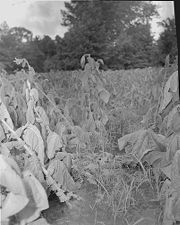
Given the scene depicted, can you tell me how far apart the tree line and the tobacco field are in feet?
0.10

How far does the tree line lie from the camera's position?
1.34 metres

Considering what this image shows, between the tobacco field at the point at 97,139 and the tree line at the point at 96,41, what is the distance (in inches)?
1.2

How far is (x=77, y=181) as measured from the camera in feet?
4.42

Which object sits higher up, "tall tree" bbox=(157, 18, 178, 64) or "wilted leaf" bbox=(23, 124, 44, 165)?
"tall tree" bbox=(157, 18, 178, 64)

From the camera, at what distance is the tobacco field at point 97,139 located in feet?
4.36

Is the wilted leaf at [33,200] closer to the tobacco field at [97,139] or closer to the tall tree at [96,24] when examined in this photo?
the tobacco field at [97,139]

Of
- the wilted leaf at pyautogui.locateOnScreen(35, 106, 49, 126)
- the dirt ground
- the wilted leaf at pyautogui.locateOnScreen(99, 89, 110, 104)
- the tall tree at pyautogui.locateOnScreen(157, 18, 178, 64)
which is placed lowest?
the dirt ground

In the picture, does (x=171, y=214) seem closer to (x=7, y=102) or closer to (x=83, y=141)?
(x=83, y=141)

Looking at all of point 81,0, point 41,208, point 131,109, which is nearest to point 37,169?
point 41,208

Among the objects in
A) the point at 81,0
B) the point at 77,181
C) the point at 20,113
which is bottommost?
the point at 77,181

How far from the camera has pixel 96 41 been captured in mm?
1343

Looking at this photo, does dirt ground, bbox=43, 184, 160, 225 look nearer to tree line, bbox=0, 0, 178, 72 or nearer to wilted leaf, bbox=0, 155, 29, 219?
wilted leaf, bbox=0, 155, 29, 219

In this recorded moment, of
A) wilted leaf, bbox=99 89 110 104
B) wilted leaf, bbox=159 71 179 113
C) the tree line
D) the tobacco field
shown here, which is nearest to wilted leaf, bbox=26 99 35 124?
the tobacco field

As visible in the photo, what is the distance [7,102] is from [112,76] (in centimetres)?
36
